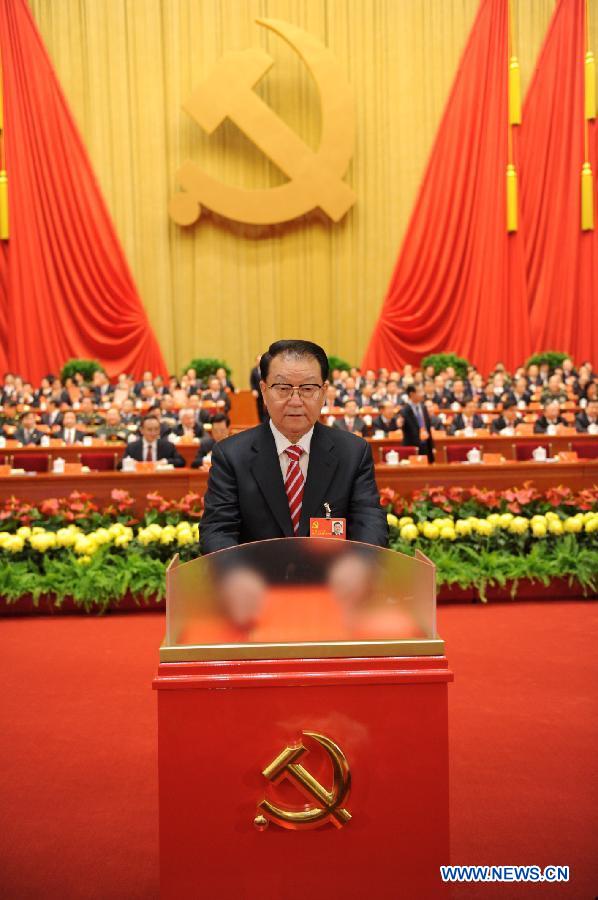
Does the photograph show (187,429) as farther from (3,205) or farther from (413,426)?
(3,205)

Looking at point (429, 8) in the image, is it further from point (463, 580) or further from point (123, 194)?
point (463, 580)

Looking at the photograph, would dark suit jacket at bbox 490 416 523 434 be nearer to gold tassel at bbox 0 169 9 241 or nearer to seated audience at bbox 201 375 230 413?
seated audience at bbox 201 375 230 413

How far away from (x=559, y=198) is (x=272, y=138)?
192 inches

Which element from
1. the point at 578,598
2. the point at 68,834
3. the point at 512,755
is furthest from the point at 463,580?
the point at 68,834

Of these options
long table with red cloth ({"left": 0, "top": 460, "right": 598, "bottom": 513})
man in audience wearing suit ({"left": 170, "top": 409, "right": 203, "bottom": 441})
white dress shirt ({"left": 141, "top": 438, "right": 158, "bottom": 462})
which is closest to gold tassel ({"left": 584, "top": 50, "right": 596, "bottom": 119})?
man in audience wearing suit ({"left": 170, "top": 409, "right": 203, "bottom": 441})

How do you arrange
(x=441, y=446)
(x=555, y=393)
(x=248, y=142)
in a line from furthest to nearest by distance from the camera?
1. (x=248, y=142)
2. (x=555, y=393)
3. (x=441, y=446)

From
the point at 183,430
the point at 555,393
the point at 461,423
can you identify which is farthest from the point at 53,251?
the point at 555,393

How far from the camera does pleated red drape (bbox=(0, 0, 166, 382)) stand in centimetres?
1249

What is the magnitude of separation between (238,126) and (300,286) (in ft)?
9.21

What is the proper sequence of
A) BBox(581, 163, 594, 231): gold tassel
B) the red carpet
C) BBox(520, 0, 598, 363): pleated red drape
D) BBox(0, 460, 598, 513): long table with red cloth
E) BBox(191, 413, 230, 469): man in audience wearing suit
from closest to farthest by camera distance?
the red carpet < BBox(0, 460, 598, 513): long table with red cloth < BBox(191, 413, 230, 469): man in audience wearing suit < BBox(581, 163, 594, 231): gold tassel < BBox(520, 0, 598, 363): pleated red drape

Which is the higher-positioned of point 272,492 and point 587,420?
point 272,492

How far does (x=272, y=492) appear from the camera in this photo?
1777 mm

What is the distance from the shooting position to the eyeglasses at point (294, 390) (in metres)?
1.65

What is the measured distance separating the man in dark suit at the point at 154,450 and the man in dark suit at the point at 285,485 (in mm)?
4412
